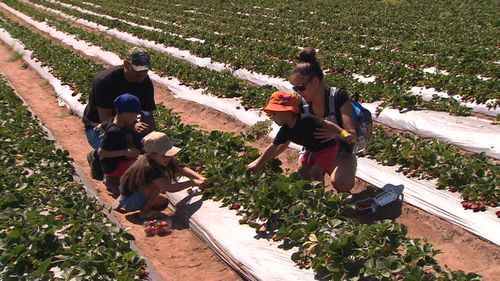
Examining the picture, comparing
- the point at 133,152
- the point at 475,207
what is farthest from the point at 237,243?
the point at 475,207

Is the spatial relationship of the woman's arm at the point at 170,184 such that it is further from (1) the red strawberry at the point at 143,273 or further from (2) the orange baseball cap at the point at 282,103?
(1) the red strawberry at the point at 143,273

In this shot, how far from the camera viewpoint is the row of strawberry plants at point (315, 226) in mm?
4184

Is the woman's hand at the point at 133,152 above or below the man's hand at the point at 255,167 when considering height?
below

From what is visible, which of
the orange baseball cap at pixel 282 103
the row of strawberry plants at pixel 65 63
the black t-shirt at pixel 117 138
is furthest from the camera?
the row of strawberry plants at pixel 65 63

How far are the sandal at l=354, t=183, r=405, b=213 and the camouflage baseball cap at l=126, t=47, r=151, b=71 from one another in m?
2.87

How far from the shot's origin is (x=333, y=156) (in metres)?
6.12

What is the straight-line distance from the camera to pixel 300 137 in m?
5.90

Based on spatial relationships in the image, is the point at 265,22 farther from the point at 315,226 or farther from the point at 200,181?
the point at 315,226

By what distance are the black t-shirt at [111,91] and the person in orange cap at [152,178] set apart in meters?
1.25

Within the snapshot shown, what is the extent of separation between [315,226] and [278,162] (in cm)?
190

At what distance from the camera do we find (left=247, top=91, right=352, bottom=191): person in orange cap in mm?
5734

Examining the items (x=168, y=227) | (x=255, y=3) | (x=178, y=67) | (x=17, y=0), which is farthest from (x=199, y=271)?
(x=17, y=0)

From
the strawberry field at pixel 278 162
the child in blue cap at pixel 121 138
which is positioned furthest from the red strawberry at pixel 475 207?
the child in blue cap at pixel 121 138

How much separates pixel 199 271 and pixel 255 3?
2335 centimetres
